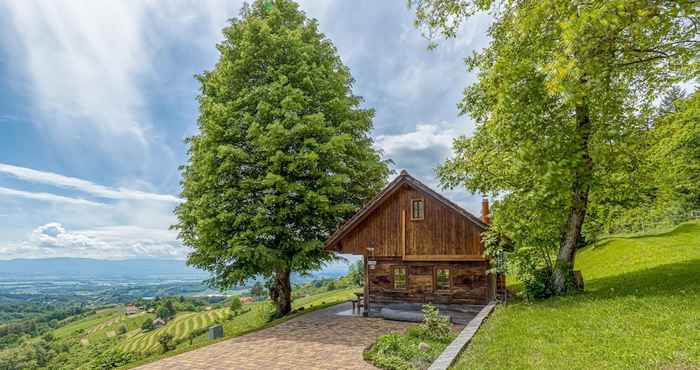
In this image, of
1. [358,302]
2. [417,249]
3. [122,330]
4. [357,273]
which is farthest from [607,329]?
[122,330]

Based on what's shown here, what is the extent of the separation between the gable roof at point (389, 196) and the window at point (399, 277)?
284 centimetres

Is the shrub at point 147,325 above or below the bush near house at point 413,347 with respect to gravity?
below

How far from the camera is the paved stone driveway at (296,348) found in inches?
382

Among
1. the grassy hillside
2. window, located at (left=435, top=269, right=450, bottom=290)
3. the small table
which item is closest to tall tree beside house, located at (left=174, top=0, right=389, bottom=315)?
the small table

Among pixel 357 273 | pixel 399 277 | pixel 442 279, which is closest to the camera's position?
pixel 442 279

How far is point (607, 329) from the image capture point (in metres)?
7.95

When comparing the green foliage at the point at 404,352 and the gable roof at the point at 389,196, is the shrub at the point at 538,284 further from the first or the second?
the green foliage at the point at 404,352

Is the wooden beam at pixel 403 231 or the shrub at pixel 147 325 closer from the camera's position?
the wooden beam at pixel 403 231

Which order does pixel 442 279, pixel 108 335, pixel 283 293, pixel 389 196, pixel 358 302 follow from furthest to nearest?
1. pixel 108 335
2. pixel 283 293
3. pixel 358 302
4. pixel 389 196
5. pixel 442 279

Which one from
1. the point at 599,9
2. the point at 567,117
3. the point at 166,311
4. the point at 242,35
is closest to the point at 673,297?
the point at 567,117

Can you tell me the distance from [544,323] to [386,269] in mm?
8023

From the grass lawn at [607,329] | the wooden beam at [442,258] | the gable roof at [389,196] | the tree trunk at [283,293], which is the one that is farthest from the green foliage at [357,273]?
the grass lawn at [607,329]

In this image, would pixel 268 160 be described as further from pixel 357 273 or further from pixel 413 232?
pixel 357 273

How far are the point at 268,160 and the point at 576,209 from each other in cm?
1298
